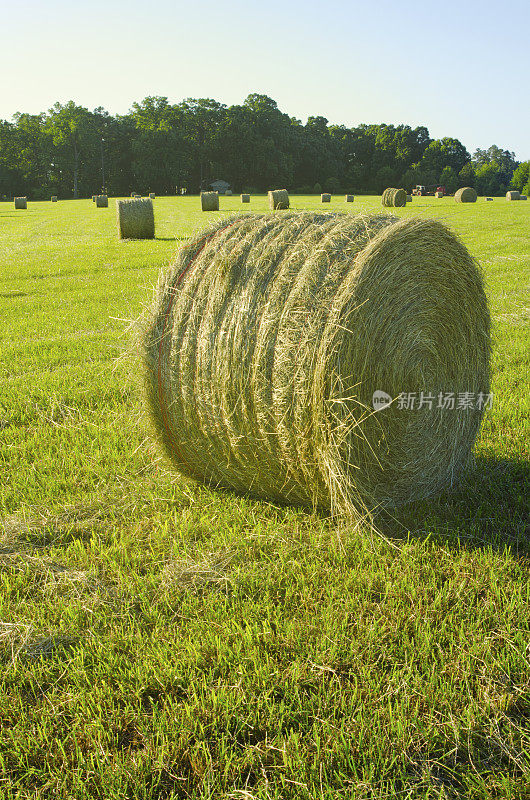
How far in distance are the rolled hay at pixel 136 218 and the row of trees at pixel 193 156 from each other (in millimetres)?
60399

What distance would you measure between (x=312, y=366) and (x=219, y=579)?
122 centimetres

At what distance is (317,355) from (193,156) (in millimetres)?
83185

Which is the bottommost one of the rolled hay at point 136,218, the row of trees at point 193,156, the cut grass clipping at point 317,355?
the cut grass clipping at point 317,355

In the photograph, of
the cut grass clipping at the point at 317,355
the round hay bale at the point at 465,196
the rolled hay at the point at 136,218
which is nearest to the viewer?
the cut grass clipping at the point at 317,355

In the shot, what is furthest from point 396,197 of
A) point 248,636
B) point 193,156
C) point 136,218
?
point 193,156

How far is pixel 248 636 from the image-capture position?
278cm

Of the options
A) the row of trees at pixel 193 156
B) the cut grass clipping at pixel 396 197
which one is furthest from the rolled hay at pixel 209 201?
the row of trees at pixel 193 156

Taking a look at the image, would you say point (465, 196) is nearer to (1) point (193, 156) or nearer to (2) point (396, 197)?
(2) point (396, 197)

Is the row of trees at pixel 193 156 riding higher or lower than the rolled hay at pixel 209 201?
higher

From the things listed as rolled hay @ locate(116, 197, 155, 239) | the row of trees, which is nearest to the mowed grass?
rolled hay @ locate(116, 197, 155, 239)

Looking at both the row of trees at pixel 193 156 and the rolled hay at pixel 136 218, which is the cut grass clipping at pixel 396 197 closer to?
the rolled hay at pixel 136 218

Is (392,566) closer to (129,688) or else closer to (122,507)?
(129,688)

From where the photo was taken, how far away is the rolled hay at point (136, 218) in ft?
63.6

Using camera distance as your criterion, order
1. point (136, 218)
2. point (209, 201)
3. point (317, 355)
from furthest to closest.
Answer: point (209, 201) < point (136, 218) < point (317, 355)
